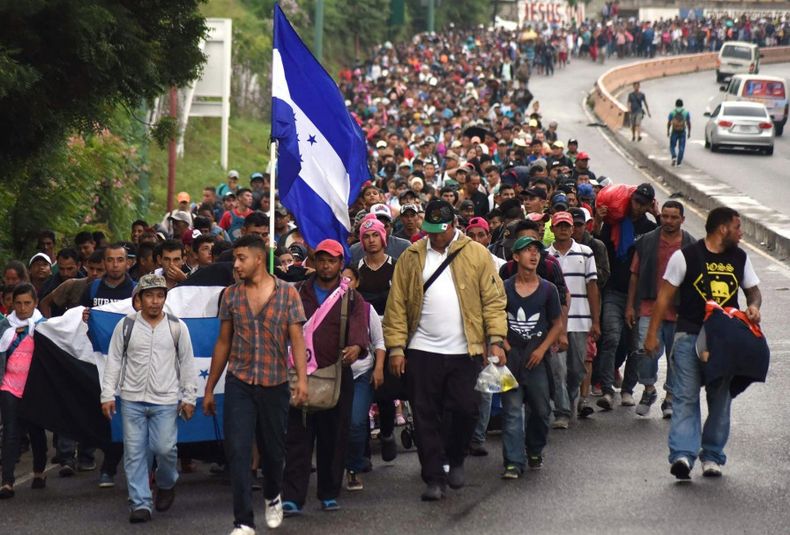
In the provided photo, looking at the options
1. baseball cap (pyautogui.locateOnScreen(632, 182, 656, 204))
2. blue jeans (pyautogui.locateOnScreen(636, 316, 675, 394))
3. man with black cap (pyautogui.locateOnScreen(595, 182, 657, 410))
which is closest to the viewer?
blue jeans (pyautogui.locateOnScreen(636, 316, 675, 394))

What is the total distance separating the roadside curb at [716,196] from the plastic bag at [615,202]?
10662mm

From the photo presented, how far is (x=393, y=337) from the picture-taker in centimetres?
1004

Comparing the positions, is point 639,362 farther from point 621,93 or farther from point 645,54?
point 645,54

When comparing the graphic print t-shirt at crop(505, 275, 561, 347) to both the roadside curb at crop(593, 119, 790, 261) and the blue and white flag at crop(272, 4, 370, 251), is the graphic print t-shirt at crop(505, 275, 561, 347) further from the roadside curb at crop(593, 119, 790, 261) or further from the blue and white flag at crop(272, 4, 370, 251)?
the roadside curb at crop(593, 119, 790, 261)

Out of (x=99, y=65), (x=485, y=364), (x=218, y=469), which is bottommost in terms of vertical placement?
(x=218, y=469)

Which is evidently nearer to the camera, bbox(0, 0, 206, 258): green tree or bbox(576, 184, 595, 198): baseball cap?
bbox(0, 0, 206, 258): green tree

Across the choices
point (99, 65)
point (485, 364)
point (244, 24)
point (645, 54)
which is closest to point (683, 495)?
point (485, 364)

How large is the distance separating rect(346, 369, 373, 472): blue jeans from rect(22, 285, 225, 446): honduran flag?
2.98 ft

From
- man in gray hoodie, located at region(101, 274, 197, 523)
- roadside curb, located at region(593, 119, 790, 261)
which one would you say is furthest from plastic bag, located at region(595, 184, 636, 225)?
roadside curb, located at region(593, 119, 790, 261)

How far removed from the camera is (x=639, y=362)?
12.9 m

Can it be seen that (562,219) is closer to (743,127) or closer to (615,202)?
(615,202)

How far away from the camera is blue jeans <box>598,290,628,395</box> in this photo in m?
13.2

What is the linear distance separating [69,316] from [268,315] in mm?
2327

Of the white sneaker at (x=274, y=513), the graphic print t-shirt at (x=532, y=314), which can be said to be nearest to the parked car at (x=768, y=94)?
the graphic print t-shirt at (x=532, y=314)
